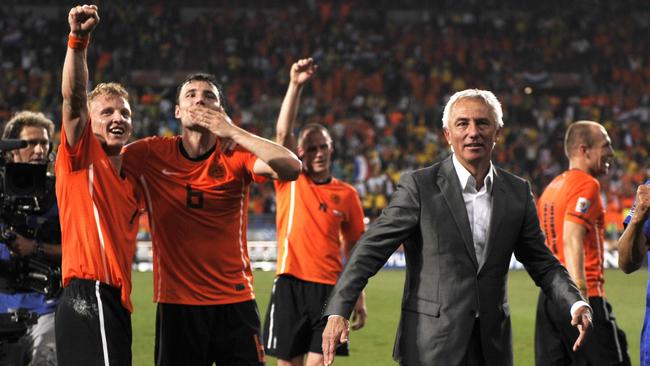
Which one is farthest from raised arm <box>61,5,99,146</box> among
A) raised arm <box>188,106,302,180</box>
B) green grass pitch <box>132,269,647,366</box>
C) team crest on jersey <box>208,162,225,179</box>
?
green grass pitch <box>132,269,647,366</box>

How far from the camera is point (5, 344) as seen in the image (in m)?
6.25

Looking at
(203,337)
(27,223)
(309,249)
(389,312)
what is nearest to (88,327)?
(203,337)

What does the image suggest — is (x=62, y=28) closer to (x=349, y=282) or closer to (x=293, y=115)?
(x=293, y=115)

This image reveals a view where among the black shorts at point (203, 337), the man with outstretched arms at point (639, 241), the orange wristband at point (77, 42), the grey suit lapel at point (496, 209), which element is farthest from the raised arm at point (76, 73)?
the man with outstretched arms at point (639, 241)

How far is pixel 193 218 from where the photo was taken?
5.29m

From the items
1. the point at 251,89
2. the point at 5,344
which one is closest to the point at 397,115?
the point at 251,89

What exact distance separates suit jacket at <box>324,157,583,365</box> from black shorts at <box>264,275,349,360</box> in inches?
138

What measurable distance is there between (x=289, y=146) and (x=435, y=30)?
29974 mm

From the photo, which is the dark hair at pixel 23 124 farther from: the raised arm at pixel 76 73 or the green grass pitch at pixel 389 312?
A: the green grass pitch at pixel 389 312

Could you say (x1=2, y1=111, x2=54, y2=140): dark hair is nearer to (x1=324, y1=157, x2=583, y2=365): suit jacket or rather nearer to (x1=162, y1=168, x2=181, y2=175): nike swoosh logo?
(x1=162, y1=168, x2=181, y2=175): nike swoosh logo

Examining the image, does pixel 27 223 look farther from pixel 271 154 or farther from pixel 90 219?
pixel 271 154

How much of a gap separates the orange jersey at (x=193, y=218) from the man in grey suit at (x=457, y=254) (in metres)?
1.18

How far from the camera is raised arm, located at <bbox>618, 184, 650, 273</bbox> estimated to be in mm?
4770

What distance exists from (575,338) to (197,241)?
316 cm
